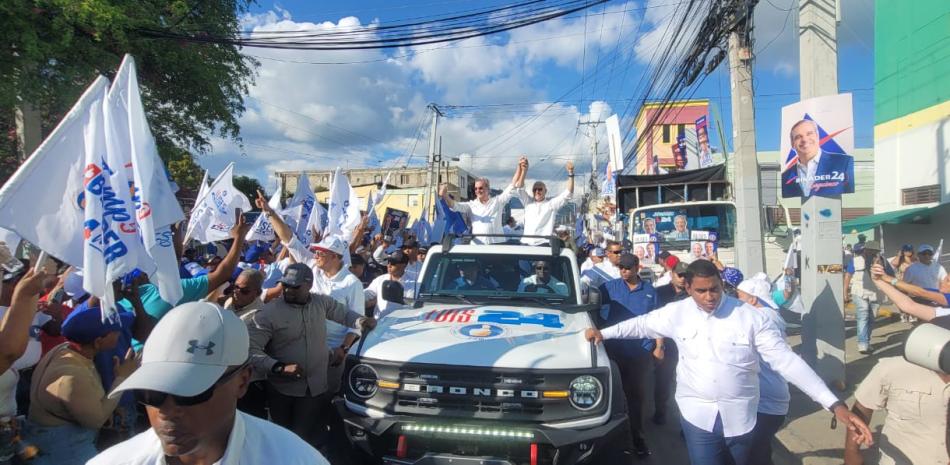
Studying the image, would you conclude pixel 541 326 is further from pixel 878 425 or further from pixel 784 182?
pixel 784 182

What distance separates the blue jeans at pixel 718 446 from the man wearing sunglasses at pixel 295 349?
2419 mm

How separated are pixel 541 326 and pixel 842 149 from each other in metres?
4.23

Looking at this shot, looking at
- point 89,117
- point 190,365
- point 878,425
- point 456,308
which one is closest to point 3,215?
point 89,117

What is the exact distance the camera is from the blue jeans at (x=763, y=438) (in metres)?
3.15

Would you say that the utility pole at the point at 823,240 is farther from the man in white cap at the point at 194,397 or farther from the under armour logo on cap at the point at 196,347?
the under armour logo on cap at the point at 196,347

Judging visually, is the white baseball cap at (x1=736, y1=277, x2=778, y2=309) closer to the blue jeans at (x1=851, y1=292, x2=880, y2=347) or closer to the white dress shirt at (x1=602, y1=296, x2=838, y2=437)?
the white dress shirt at (x1=602, y1=296, x2=838, y2=437)

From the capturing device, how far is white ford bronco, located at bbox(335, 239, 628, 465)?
3.14 m

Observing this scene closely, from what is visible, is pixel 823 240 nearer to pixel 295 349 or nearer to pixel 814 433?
pixel 814 433

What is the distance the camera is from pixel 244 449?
1.39m

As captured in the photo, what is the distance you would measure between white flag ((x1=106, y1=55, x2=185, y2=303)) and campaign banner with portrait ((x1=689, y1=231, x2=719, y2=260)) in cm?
970

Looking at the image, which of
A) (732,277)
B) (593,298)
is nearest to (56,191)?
(593,298)

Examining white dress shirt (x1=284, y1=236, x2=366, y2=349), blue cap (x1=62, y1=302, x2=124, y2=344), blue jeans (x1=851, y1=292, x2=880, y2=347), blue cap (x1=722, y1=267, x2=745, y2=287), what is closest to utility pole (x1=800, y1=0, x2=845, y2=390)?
blue cap (x1=722, y1=267, x2=745, y2=287)

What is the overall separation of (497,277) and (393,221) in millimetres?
10704

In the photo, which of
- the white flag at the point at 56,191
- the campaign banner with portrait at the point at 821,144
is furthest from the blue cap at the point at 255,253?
the campaign banner with portrait at the point at 821,144
